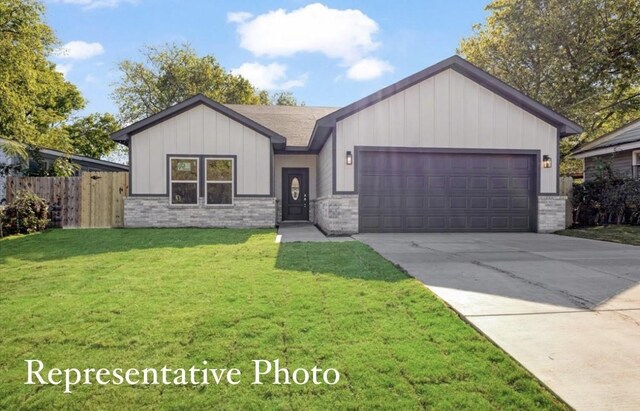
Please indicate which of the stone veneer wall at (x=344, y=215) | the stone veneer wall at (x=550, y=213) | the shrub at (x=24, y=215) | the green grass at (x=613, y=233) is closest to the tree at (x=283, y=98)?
the shrub at (x=24, y=215)

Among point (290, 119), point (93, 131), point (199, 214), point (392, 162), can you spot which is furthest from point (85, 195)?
point (93, 131)

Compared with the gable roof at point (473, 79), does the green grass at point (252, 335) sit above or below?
below

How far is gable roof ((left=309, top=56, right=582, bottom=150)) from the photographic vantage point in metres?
9.99

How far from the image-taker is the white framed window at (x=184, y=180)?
11.5 m

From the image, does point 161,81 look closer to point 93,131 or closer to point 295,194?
point 93,131

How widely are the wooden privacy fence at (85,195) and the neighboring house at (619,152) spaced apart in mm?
16459

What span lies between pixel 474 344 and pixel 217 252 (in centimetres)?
510

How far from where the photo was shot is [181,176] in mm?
11602

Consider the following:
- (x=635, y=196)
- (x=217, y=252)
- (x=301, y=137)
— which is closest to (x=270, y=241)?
(x=217, y=252)

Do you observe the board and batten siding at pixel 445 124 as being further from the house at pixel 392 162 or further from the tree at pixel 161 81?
the tree at pixel 161 81

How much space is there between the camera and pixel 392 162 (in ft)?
34.1

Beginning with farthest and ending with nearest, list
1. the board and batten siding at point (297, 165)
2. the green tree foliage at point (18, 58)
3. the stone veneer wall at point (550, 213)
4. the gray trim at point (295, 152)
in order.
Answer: the board and batten siding at point (297, 165) < the gray trim at point (295, 152) < the green tree foliage at point (18, 58) < the stone veneer wall at point (550, 213)

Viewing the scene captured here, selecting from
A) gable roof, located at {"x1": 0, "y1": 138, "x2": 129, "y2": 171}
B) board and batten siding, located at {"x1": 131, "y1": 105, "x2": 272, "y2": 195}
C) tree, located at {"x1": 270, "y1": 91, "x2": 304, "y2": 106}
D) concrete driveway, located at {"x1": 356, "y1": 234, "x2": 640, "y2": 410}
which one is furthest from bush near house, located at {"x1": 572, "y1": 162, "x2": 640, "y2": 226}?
tree, located at {"x1": 270, "y1": 91, "x2": 304, "y2": 106}

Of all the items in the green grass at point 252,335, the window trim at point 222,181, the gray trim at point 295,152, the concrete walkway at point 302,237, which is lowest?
the green grass at point 252,335
